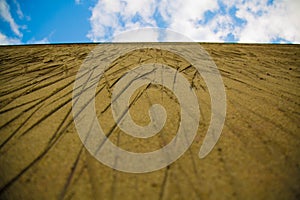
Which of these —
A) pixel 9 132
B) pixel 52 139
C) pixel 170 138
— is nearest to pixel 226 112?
pixel 170 138

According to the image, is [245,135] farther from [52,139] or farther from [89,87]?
[89,87]

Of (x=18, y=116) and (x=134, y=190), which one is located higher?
(x=18, y=116)

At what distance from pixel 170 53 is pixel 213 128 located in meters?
Answer: 4.43

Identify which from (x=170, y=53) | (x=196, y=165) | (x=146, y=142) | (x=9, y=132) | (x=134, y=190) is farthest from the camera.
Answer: (x=170, y=53)

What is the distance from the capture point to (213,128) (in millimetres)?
2881

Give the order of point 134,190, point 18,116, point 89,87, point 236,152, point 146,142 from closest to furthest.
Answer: point 134,190 → point 236,152 → point 146,142 → point 18,116 → point 89,87

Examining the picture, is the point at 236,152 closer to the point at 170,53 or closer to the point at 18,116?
the point at 18,116

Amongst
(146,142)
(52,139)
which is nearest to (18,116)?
(52,139)

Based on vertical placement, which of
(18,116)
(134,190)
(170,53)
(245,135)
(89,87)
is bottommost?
(134,190)

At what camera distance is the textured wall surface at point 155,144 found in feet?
6.53

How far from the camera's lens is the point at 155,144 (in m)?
2.61

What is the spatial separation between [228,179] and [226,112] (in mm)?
1465

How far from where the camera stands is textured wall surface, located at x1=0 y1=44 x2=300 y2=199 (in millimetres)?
1991

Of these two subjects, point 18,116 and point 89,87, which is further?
point 89,87
